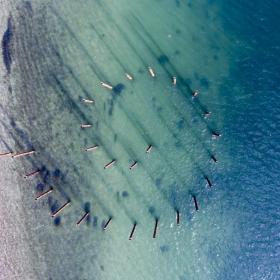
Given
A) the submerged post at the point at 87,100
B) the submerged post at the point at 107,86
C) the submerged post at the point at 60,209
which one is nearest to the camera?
the submerged post at the point at 107,86

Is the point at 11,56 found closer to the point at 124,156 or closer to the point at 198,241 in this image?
the point at 124,156

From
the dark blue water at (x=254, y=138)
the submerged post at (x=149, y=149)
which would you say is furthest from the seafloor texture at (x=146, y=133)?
the submerged post at (x=149, y=149)

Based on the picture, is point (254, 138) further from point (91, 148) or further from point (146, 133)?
point (91, 148)

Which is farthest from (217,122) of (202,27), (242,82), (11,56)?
(11,56)

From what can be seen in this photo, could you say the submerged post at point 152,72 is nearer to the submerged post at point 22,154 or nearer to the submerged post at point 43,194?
the submerged post at point 22,154

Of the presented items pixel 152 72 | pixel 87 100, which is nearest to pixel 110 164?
pixel 87 100
